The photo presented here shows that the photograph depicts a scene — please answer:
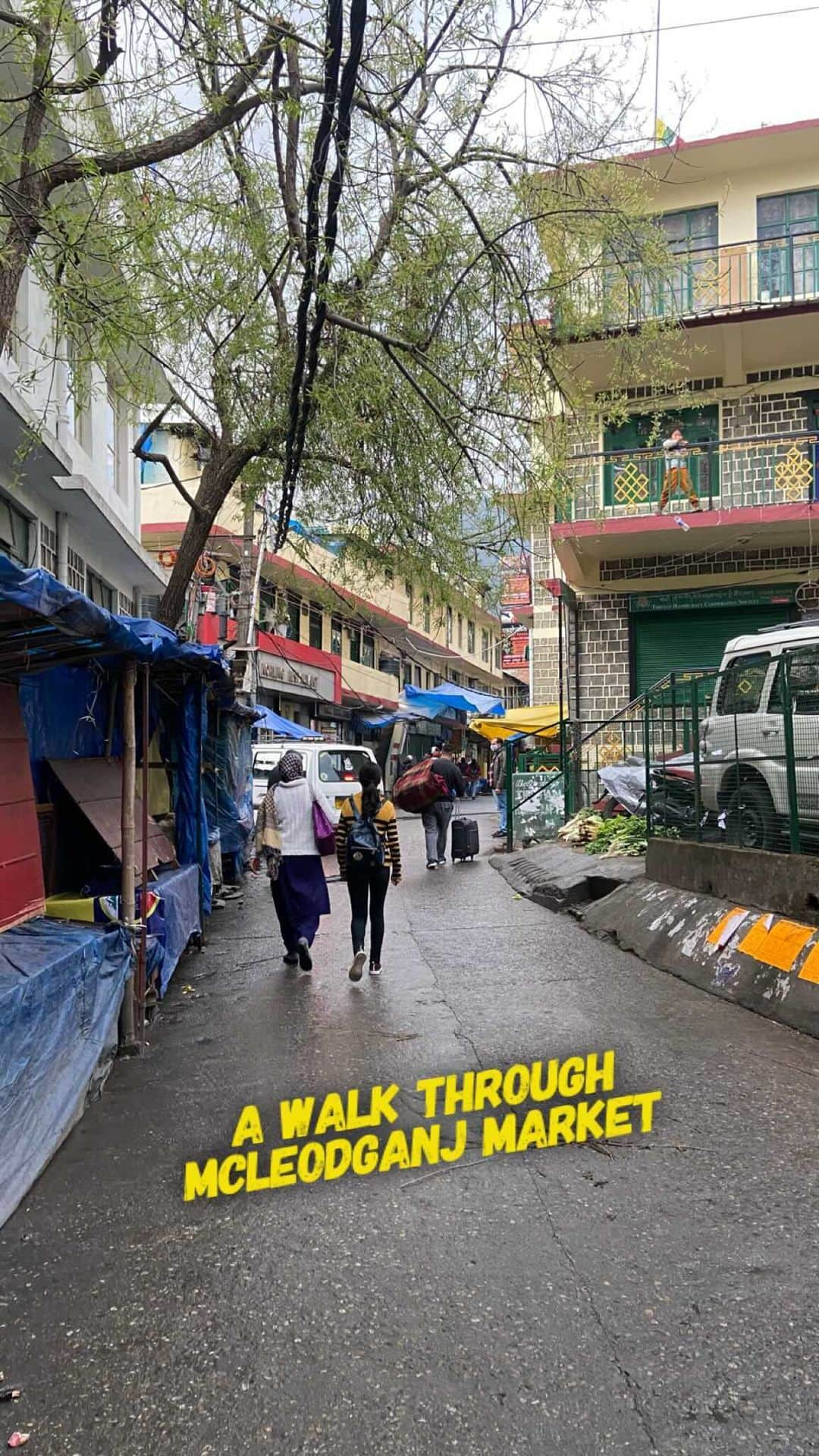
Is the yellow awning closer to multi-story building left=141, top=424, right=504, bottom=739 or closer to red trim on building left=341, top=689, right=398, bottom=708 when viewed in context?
multi-story building left=141, top=424, right=504, bottom=739

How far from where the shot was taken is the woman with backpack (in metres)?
7.07

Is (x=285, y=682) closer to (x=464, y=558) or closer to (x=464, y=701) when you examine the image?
(x=464, y=701)

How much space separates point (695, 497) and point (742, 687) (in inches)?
315

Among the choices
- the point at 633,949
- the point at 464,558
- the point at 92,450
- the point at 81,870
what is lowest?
the point at 633,949

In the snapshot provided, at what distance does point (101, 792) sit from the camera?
6.21m

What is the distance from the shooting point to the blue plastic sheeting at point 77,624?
336 centimetres

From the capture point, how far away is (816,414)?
15.7 metres

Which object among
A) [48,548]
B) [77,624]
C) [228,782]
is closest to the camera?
[77,624]

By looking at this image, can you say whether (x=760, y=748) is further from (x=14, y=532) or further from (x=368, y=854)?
(x=14, y=532)

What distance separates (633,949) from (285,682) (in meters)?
21.1

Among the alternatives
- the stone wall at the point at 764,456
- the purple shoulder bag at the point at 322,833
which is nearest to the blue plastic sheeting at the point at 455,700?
the stone wall at the point at 764,456

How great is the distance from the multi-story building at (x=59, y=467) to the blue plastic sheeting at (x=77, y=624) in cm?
235

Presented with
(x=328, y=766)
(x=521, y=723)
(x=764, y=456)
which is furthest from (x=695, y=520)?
(x=328, y=766)

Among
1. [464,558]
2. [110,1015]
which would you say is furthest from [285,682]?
[110,1015]
